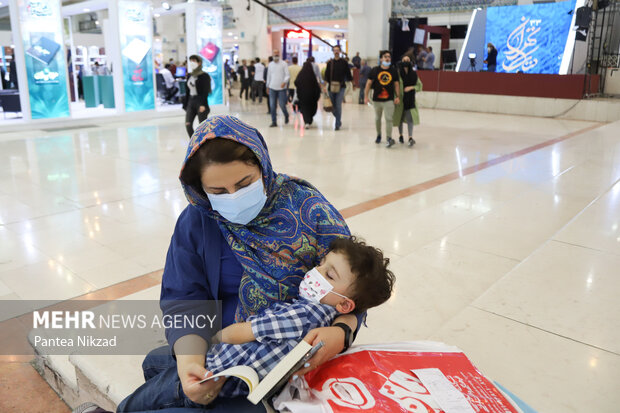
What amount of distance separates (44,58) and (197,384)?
1007 centimetres

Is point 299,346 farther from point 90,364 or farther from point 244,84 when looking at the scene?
point 244,84

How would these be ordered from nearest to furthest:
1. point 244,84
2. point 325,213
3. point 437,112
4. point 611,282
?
1. point 325,213
2. point 611,282
3. point 437,112
4. point 244,84

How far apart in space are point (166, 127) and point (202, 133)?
925 cm

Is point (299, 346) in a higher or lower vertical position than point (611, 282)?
higher

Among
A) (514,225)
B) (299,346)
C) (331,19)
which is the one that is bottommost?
(514,225)

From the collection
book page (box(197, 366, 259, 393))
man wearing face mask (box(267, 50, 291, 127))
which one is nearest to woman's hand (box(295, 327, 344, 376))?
book page (box(197, 366, 259, 393))

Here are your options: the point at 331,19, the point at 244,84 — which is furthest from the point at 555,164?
the point at 331,19

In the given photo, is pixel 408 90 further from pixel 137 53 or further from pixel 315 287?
pixel 137 53

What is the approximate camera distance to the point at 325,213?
137 centimetres

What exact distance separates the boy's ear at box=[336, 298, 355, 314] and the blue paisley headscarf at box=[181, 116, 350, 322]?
0.13m

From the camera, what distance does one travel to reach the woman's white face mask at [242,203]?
1.26 m

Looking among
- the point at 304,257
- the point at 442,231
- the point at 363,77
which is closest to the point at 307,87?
the point at 442,231

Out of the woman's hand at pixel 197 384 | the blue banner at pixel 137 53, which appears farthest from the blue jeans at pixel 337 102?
the woman's hand at pixel 197 384

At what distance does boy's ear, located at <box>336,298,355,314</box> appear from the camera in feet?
4.23
